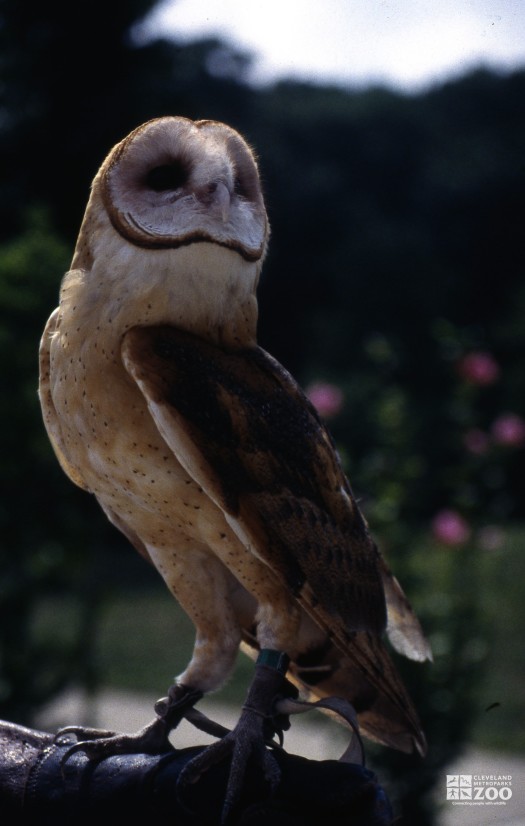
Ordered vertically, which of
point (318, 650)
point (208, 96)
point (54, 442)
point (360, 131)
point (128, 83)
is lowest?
point (318, 650)

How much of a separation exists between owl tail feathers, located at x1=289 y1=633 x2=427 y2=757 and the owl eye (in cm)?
92

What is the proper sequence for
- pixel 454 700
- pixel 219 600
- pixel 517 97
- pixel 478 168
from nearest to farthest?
pixel 219 600, pixel 454 700, pixel 478 168, pixel 517 97

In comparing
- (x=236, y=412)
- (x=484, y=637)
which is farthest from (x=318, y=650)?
(x=484, y=637)

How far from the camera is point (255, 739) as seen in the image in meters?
1.89

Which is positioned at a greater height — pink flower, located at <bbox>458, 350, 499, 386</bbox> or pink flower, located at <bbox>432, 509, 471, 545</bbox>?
pink flower, located at <bbox>458, 350, 499, 386</bbox>

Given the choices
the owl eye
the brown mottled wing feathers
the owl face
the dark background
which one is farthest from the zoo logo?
the owl eye

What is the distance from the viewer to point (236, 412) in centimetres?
192

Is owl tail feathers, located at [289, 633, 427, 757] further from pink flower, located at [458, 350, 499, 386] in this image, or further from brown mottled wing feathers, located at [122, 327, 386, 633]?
pink flower, located at [458, 350, 499, 386]

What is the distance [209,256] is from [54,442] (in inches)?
19.6

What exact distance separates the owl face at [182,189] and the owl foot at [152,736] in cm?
83

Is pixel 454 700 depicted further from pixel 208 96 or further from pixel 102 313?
pixel 208 96

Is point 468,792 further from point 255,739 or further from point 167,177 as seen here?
point 167,177

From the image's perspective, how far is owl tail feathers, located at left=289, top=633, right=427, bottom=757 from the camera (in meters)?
2.07

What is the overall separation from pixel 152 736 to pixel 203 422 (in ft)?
2.12
